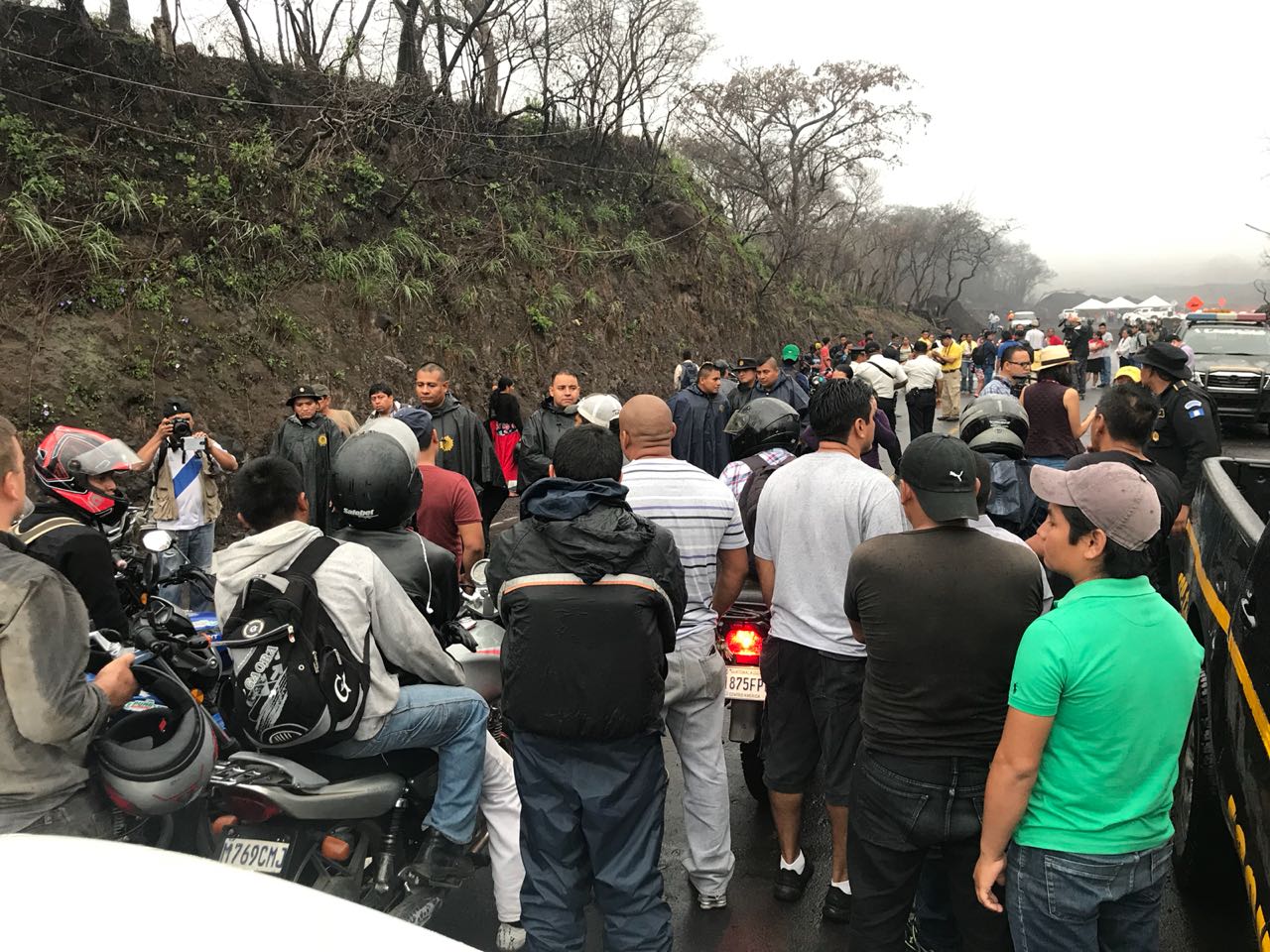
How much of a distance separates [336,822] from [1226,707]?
3.18m

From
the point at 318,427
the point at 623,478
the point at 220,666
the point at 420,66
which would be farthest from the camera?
the point at 420,66

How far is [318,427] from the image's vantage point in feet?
26.6

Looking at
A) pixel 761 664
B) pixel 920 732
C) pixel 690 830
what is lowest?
pixel 690 830

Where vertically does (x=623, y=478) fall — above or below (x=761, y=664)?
above

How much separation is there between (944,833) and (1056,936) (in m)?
0.38

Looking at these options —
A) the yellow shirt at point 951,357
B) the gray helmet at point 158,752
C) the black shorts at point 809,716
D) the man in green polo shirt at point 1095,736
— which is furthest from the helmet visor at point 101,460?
the yellow shirt at point 951,357

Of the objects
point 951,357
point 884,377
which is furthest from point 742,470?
point 951,357

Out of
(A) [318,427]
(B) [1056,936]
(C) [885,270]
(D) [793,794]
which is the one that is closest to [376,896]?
(D) [793,794]

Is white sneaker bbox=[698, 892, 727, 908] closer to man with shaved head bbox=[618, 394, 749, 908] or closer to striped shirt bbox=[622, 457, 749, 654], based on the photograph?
man with shaved head bbox=[618, 394, 749, 908]

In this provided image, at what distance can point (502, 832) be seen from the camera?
3.78 meters

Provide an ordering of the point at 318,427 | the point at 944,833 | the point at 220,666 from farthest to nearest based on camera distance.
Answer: the point at 318,427, the point at 220,666, the point at 944,833

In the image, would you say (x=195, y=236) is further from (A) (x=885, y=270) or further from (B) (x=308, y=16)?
(A) (x=885, y=270)

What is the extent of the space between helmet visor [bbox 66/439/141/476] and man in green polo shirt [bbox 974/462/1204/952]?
12.8 feet

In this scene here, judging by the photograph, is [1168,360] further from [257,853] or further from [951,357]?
[951,357]
